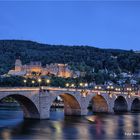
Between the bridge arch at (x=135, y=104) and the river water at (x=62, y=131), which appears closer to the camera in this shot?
the river water at (x=62, y=131)

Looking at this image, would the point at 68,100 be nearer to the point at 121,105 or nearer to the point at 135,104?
the point at 121,105

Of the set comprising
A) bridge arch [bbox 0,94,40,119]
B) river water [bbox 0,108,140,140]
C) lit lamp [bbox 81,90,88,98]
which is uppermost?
lit lamp [bbox 81,90,88,98]

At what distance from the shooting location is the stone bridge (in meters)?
58.7

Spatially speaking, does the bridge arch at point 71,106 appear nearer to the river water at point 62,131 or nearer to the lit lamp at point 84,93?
the lit lamp at point 84,93

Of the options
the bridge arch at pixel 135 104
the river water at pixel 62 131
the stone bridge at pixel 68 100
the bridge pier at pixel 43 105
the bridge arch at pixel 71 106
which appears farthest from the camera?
the bridge arch at pixel 135 104

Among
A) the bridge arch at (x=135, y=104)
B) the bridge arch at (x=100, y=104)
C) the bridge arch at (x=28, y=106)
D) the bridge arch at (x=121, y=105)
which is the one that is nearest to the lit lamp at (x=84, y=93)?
the bridge arch at (x=100, y=104)

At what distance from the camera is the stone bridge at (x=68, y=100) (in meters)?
58.7

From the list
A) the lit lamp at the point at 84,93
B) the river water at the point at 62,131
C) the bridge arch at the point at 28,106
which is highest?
the lit lamp at the point at 84,93

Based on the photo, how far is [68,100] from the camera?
74.6 metres

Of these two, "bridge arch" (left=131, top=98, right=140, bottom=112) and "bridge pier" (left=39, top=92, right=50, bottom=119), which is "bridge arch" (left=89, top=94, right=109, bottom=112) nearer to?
"bridge arch" (left=131, top=98, right=140, bottom=112)

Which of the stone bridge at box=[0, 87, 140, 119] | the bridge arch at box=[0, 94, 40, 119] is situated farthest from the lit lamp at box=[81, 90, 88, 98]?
the bridge arch at box=[0, 94, 40, 119]

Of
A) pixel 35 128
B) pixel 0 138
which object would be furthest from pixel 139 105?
pixel 0 138

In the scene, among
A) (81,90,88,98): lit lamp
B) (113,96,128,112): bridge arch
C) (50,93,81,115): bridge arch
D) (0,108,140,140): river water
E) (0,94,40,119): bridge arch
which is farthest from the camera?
(113,96,128,112): bridge arch

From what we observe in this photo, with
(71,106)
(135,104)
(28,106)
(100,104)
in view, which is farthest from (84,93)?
(135,104)
